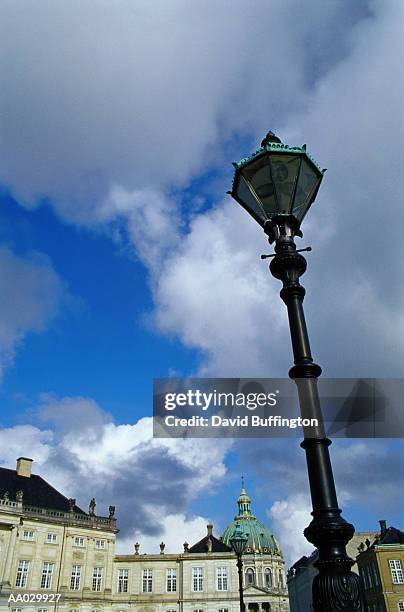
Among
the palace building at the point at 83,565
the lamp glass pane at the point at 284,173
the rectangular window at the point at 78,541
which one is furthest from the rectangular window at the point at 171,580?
the lamp glass pane at the point at 284,173

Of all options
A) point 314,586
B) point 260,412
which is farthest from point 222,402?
point 314,586

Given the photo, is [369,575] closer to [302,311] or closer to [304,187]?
[302,311]

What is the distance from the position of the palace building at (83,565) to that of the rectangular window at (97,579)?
0.10m

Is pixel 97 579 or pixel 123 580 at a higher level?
pixel 123 580

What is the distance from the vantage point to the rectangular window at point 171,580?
185 feet

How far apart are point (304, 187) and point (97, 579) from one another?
58.2m

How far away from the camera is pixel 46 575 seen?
49094mm

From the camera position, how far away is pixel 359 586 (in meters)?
3.88

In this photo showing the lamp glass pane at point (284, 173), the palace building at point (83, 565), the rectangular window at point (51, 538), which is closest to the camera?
the lamp glass pane at point (284, 173)

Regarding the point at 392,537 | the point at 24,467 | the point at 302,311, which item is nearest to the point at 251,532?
the point at 392,537

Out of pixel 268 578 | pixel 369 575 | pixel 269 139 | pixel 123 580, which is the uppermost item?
pixel 268 578

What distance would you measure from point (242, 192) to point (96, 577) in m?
57.7

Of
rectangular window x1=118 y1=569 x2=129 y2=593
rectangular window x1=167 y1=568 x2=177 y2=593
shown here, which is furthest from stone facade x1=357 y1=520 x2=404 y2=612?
rectangular window x1=118 y1=569 x2=129 y2=593

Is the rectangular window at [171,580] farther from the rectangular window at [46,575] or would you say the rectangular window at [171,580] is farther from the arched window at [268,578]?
the arched window at [268,578]
